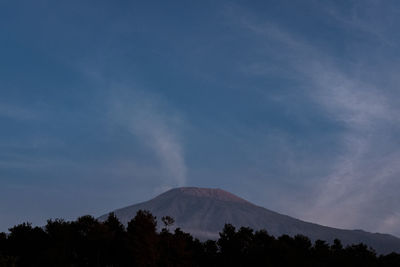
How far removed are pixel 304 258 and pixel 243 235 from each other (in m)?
11.1

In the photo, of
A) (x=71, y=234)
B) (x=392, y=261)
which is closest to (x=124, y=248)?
(x=71, y=234)

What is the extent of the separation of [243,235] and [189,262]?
12767mm

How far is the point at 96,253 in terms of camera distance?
72.2m

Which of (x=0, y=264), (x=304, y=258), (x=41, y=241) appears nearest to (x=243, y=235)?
(x=304, y=258)

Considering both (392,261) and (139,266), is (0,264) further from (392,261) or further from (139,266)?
(392,261)

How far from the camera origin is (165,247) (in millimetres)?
75500

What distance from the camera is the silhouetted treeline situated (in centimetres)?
6862

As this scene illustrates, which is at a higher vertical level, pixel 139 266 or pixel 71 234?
pixel 71 234

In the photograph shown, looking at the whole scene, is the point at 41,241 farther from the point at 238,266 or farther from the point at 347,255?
the point at 347,255

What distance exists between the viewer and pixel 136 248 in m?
68.0

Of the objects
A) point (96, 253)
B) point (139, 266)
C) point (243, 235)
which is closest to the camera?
point (139, 266)

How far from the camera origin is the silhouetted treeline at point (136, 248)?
68625 millimetres

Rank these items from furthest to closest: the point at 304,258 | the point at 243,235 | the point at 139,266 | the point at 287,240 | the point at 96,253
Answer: the point at 287,240, the point at 243,235, the point at 304,258, the point at 96,253, the point at 139,266

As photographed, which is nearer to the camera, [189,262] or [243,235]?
[189,262]
